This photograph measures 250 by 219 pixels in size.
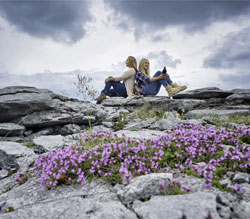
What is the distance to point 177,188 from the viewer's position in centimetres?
282

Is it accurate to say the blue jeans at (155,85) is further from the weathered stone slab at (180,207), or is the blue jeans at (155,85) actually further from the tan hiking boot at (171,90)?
the weathered stone slab at (180,207)

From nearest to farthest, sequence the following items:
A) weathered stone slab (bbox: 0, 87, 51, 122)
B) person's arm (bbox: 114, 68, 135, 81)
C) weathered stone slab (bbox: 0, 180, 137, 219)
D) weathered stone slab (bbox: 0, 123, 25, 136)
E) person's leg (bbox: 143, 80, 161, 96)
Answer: weathered stone slab (bbox: 0, 180, 137, 219), weathered stone slab (bbox: 0, 123, 25, 136), weathered stone slab (bbox: 0, 87, 51, 122), person's arm (bbox: 114, 68, 135, 81), person's leg (bbox: 143, 80, 161, 96)

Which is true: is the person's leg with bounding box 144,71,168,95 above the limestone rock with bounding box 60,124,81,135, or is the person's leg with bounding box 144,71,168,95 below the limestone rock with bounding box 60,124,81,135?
above

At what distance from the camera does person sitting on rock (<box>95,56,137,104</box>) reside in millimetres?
14672

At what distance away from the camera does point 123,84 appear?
611 inches

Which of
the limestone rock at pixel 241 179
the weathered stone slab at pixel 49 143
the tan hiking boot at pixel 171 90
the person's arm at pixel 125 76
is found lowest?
the weathered stone slab at pixel 49 143

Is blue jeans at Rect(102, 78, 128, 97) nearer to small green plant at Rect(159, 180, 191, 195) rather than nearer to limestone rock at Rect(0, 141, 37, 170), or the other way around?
limestone rock at Rect(0, 141, 37, 170)

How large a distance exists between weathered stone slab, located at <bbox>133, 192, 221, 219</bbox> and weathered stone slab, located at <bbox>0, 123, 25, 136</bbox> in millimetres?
7713

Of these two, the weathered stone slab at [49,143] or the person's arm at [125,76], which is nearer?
the weathered stone slab at [49,143]

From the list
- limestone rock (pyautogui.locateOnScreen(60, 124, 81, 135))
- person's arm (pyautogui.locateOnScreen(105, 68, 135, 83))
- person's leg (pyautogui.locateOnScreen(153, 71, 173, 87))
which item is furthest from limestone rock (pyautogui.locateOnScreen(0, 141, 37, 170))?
person's leg (pyautogui.locateOnScreen(153, 71, 173, 87))

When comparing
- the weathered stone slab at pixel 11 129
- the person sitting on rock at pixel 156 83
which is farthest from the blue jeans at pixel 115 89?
the weathered stone slab at pixel 11 129

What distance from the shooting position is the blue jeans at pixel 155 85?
14836mm

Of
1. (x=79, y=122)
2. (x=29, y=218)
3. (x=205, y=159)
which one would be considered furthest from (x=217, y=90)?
(x=29, y=218)

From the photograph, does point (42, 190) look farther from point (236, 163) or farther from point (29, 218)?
point (236, 163)
